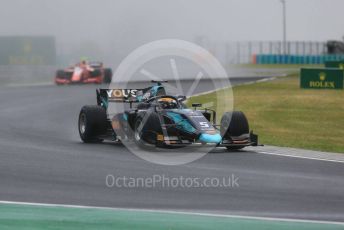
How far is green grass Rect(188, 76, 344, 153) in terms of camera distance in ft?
61.7

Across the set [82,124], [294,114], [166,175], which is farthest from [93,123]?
[294,114]

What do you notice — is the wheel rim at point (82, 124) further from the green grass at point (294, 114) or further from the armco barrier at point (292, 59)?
the armco barrier at point (292, 59)

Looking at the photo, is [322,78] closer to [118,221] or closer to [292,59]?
[118,221]

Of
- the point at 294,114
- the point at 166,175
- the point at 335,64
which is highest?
the point at 166,175

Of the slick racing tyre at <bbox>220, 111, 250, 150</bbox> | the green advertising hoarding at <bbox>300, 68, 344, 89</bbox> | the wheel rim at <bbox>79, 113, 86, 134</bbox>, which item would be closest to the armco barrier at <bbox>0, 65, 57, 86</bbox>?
the green advertising hoarding at <bbox>300, 68, 344, 89</bbox>

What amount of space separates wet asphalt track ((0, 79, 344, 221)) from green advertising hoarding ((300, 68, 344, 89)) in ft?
67.0

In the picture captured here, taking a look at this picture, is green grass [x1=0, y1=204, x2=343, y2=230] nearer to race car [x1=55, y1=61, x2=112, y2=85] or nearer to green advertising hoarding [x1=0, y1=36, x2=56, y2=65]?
race car [x1=55, y1=61, x2=112, y2=85]

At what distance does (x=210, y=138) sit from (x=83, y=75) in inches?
1173

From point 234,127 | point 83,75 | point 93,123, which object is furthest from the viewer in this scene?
point 83,75

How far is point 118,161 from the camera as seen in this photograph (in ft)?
47.5

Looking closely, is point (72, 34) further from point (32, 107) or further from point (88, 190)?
point (88, 190)

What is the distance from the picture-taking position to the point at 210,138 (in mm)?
15484

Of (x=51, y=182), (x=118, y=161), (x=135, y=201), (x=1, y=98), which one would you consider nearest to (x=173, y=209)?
(x=135, y=201)

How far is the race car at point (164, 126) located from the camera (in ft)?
52.2
